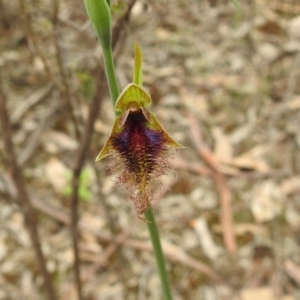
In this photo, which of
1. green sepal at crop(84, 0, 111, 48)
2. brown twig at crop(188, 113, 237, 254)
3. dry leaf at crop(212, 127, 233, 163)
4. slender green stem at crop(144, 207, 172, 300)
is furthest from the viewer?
dry leaf at crop(212, 127, 233, 163)

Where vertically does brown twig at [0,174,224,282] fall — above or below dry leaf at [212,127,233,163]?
below

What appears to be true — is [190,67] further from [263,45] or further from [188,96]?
[263,45]

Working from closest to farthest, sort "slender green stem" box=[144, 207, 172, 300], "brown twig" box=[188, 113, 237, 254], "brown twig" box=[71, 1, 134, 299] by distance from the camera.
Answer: "slender green stem" box=[144, 207, 172, 300] → "brown twig" box=[71, 1, 134, 299] → "brown twig" box=[188, 113, 237, 254]

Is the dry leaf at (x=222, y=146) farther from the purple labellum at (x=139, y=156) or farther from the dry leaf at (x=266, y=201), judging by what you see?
the purple labellum at (x=139, y=156)

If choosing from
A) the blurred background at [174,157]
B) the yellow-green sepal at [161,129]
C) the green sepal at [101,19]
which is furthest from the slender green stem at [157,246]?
the blurred background at [174,157]

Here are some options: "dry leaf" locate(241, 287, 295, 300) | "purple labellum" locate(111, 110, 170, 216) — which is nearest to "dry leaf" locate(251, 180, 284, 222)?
"dry leaf" locate(241, 287, 295, 300)

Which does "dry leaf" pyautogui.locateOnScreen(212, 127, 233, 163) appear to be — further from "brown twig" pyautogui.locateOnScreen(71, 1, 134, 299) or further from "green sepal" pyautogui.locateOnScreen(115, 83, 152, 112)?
"green sepal" pyautogui.locateOnScreen(115, 83, 152, 112)
